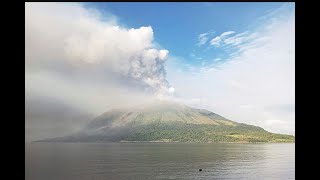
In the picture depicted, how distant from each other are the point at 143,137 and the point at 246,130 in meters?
32.6

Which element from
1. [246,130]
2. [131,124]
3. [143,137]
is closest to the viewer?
[246,130]

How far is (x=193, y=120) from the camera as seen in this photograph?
Answer: 119 m

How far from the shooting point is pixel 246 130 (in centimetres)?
9650
